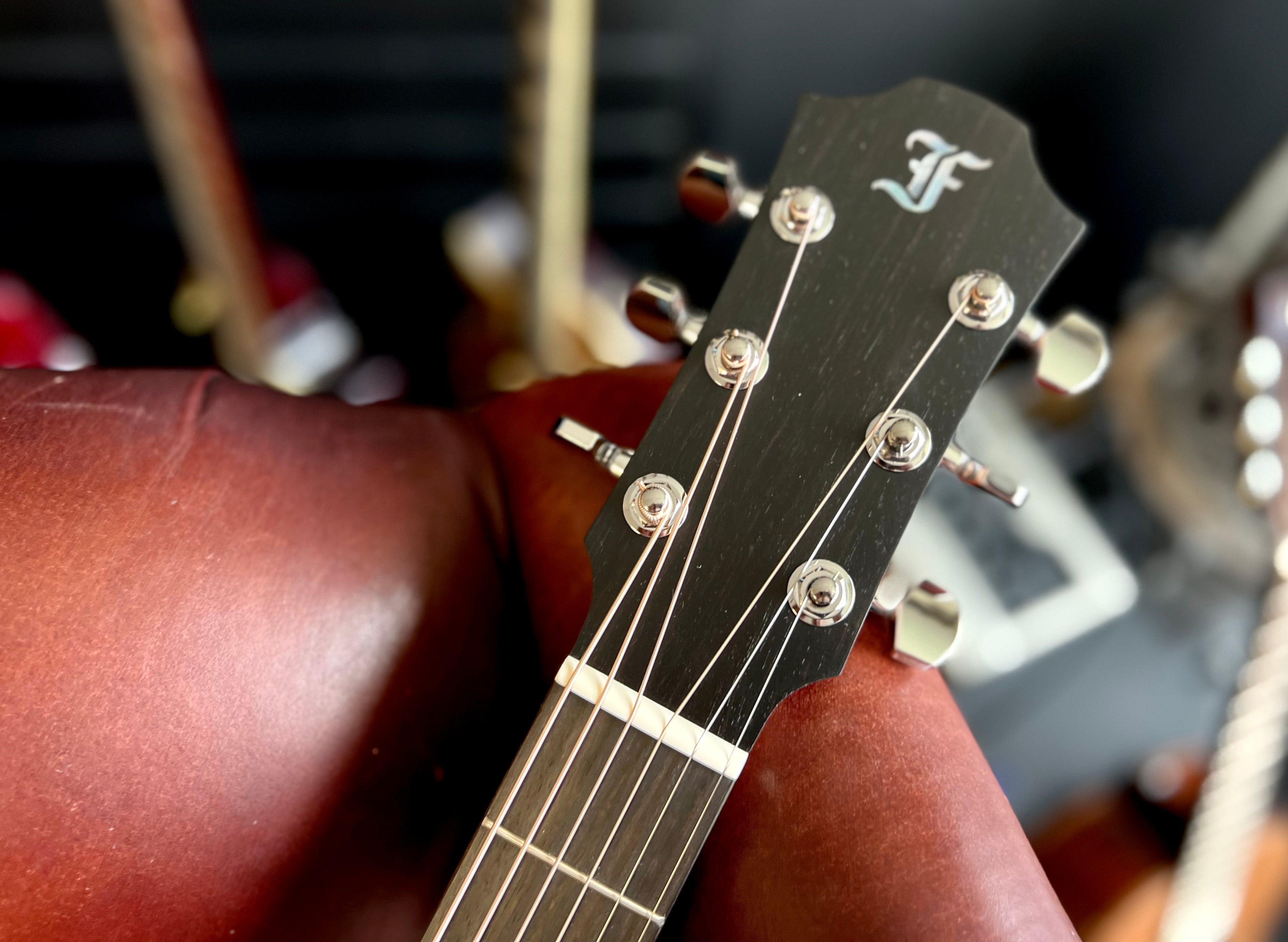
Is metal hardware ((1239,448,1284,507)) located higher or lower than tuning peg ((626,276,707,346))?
higher

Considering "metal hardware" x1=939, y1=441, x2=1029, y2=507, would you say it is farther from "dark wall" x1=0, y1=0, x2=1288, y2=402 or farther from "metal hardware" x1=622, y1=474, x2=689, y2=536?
"dark wall" x1=0, y1=0, x2=1288, y2=402

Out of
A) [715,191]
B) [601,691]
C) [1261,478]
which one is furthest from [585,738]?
[1261,478]

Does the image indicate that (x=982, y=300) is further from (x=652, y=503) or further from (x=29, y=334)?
(x=29, y=334)

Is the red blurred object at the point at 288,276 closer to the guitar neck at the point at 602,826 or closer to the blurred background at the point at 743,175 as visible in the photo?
the blurred background at the point at 743,175

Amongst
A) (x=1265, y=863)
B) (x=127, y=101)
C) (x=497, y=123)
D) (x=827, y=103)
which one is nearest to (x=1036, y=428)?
(x=1265, y=863)

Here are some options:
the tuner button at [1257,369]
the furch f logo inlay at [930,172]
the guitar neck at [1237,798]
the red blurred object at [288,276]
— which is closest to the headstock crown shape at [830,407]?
the furch f logo inlay at [930,172]

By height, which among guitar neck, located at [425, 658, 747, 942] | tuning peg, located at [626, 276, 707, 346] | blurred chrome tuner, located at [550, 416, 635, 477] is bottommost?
guitar neck, located at [425, 658, 747, 942]

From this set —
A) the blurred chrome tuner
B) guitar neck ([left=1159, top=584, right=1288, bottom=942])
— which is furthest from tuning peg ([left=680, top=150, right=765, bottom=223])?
guitar neck ([left=1159, top=584, right=1288, bottom=942])
